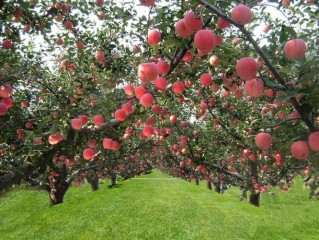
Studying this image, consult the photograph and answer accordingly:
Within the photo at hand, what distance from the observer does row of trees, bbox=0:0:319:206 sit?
220cm

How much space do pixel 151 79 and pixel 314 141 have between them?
4.44 ft

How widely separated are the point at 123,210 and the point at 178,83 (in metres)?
12.2

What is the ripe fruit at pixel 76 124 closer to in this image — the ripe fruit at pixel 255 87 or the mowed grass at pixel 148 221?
the ripe fruit at pixel 255 87

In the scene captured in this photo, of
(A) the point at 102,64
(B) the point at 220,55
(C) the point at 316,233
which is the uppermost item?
(A) the point at 102,64

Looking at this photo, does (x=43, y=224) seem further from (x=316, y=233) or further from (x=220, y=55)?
(x=220, y=55)

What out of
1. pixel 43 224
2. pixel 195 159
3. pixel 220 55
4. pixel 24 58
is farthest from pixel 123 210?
pixel 220 55

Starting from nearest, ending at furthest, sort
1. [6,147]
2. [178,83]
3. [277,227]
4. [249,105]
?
[178,83] → [6,147] → [249,105] → [277,227]

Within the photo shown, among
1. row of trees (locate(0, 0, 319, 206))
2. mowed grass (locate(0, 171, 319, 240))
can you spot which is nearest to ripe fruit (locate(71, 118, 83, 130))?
row of trees (locate(0, 0, 319, 206))

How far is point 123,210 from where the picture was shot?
14516 mm

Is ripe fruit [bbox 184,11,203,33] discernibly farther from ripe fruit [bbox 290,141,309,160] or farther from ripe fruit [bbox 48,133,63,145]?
ripe fruit [bbox 48,133,63,145]

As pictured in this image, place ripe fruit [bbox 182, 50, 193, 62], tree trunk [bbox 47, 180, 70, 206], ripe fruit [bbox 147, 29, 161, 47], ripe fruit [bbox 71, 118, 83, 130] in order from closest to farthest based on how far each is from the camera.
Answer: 1. ripe fruit [bbox 147, 29, 161, 47]
2. ripe fruit [bbox 182, 50, 193, 62]
3. ripe fruit [bbox 71, 118, 83, 130]
4. tree trunk [bbox 47, 180, 70, 206]

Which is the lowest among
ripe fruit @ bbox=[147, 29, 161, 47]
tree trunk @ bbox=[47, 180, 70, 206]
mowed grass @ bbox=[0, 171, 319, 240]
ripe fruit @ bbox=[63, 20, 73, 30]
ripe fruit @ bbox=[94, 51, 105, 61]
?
mowed grass @ bbox=[0, 171, 319, 240]

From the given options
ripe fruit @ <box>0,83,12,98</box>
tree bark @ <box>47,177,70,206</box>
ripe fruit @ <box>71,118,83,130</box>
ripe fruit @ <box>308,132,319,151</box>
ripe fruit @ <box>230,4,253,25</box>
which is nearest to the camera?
Result: ripe fruit @ <box>230,4,253,25</box>

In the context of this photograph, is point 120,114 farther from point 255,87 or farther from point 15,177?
point 15,177
